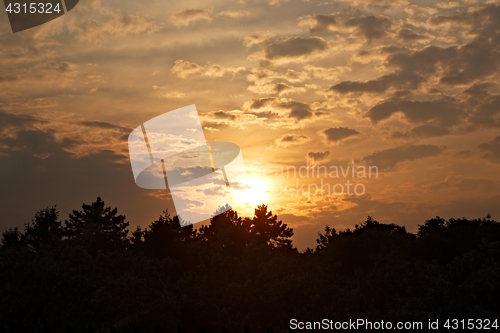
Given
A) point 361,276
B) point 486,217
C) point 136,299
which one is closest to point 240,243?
point 486,217

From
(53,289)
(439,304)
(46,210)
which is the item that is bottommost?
(439,304)

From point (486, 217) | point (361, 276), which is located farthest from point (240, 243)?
point (361, 276)

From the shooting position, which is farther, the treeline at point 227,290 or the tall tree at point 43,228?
the tall tree at point 43,228

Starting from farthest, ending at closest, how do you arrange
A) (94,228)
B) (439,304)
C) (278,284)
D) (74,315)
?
(94,228) → (278,284) → (439,304) → (74,315)

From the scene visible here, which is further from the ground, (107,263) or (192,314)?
(107,263)

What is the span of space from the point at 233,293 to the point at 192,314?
3218 mm

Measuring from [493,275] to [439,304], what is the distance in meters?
3.96

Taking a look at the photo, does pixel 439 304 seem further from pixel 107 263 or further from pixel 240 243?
pixel 240 243

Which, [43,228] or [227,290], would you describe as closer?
[227,290]

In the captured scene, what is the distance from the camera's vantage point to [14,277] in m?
29.9

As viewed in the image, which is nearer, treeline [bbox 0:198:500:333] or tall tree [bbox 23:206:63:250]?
treeline [bbox 0:198:500:333]

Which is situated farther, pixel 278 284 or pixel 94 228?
pixel 94 228

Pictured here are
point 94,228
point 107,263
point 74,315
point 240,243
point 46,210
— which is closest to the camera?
point 74,315

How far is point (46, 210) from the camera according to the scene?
89.7 m
